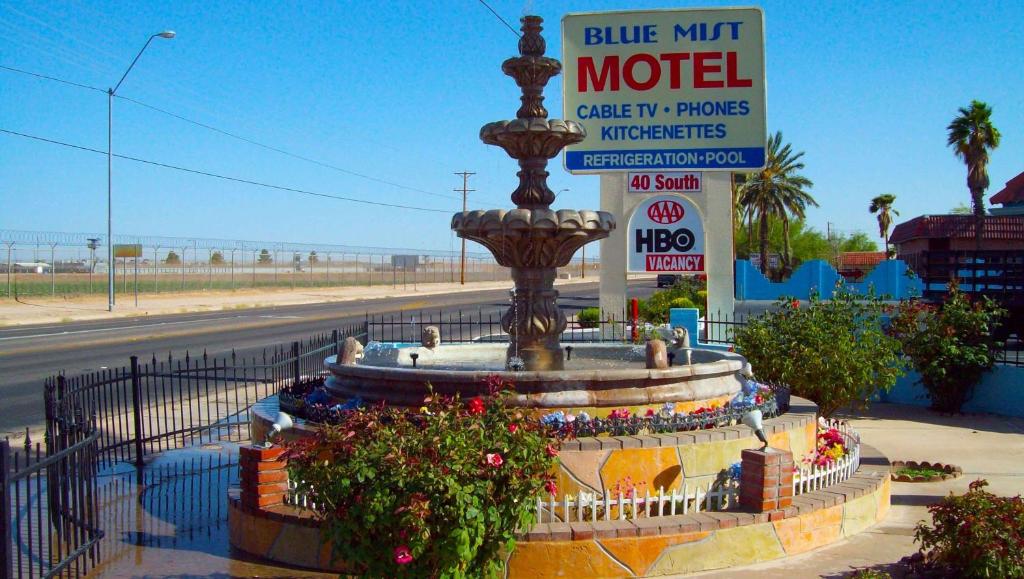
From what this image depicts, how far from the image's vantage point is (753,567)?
6434 millimetres

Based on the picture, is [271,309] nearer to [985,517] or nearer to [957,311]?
[957,311]

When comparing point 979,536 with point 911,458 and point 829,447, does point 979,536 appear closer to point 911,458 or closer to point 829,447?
point 829,447

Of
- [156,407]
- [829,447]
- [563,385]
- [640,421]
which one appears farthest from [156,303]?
[640,421]

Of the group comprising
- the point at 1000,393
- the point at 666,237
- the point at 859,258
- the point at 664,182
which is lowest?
the point at 1000,393

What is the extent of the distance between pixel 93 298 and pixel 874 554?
4478cm

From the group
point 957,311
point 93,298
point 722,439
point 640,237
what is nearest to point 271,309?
point 93,298

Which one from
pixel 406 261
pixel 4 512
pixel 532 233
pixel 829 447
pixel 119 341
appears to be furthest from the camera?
pixel 406 261

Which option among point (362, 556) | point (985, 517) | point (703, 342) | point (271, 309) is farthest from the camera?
point (271, 309)

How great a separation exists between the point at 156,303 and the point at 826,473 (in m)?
41.2

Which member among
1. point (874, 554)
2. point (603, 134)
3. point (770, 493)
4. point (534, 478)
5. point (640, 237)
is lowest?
point (874, 554)

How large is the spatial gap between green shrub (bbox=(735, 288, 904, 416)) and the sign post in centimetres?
638

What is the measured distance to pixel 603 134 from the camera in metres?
17.5

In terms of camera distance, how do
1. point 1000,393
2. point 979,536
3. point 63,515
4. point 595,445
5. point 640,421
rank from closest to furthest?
point 979,536 → point 63,515 → point 595,445 → point 640,421 → point 1000,393

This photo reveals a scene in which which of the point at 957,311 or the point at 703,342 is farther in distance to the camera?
the point at 703,342
